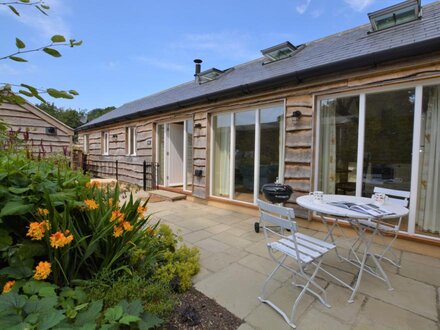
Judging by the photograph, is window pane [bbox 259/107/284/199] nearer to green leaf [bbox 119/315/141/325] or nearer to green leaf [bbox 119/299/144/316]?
green leaf [bbox 119/299/144/316]

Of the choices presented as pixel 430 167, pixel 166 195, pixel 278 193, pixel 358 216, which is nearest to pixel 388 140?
pixel 430 167

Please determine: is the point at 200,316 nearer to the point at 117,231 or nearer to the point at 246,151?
the point at 117,231

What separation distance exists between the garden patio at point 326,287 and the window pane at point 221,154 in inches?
79.7

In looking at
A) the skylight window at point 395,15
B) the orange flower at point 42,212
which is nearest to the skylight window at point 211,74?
the skylight window at point 395,15

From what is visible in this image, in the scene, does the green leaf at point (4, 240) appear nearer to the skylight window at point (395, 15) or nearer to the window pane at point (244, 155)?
the window pane at point (244, 155)

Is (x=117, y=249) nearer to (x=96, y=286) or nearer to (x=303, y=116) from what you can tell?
(x=96, y=286)

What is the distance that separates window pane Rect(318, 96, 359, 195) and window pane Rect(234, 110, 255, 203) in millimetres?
1453

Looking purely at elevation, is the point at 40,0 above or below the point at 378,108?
below

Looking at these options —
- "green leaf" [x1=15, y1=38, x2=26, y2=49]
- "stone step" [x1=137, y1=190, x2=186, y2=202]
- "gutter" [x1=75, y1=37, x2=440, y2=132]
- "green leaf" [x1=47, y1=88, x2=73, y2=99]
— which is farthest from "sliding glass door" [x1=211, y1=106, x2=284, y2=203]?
"green leaf" [x1=15, y1=38, x2=26, y2=49]

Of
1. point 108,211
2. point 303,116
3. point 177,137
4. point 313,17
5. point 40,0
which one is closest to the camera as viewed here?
point 40,0

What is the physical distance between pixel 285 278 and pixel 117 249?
66.8 inches

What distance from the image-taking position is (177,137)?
24.3ft

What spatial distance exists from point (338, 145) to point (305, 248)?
8.24ft

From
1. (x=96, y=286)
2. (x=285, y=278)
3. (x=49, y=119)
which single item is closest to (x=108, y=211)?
(x=96, y=286)
